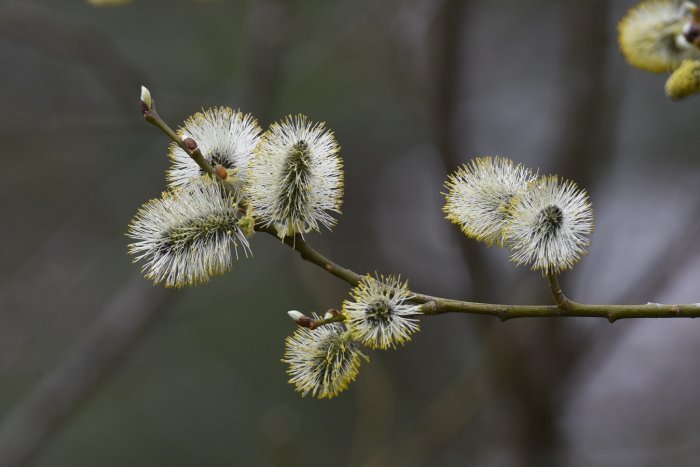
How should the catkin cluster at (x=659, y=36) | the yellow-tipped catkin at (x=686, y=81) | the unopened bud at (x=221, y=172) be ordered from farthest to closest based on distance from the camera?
1. the catkin cluster at (x=659, y=36)
2. the yellow-tipped catkin at (x=686, y=81)
3. the unopened bud at (x=221, y=172)

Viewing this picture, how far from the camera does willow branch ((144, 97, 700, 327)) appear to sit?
129 centimetres

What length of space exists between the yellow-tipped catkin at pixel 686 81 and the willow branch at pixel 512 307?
0.42 meters

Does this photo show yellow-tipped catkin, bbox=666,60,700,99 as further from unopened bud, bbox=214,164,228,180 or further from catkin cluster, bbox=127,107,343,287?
unopened bud, bbox=214,164,228,180

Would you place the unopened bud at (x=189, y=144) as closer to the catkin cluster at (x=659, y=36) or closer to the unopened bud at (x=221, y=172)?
the unopened bud at (x=221, y=172)

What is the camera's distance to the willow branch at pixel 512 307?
4.24 ft

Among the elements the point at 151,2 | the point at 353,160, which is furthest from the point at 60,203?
the point at 353,160

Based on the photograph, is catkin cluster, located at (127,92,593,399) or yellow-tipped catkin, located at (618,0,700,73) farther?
yellow-tipped catkin, located at (618,0,700,73)

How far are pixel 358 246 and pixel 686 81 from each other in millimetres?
4332

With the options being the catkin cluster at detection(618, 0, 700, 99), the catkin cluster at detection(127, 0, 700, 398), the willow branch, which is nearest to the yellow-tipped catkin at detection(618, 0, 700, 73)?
the catkin cluster at detection(618, 0, 700, 99)

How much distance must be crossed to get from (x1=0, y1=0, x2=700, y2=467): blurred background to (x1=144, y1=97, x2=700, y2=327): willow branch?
5.04 feet

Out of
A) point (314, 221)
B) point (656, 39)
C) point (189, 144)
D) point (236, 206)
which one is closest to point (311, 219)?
point (314, 221)

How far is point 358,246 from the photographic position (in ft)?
19.0

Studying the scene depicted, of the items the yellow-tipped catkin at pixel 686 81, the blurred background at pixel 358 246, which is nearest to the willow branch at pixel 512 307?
the yellow-tipped catkin at pixel 686 81

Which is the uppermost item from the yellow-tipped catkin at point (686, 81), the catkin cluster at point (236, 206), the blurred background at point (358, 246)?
the blurred background at point (358, 246)
